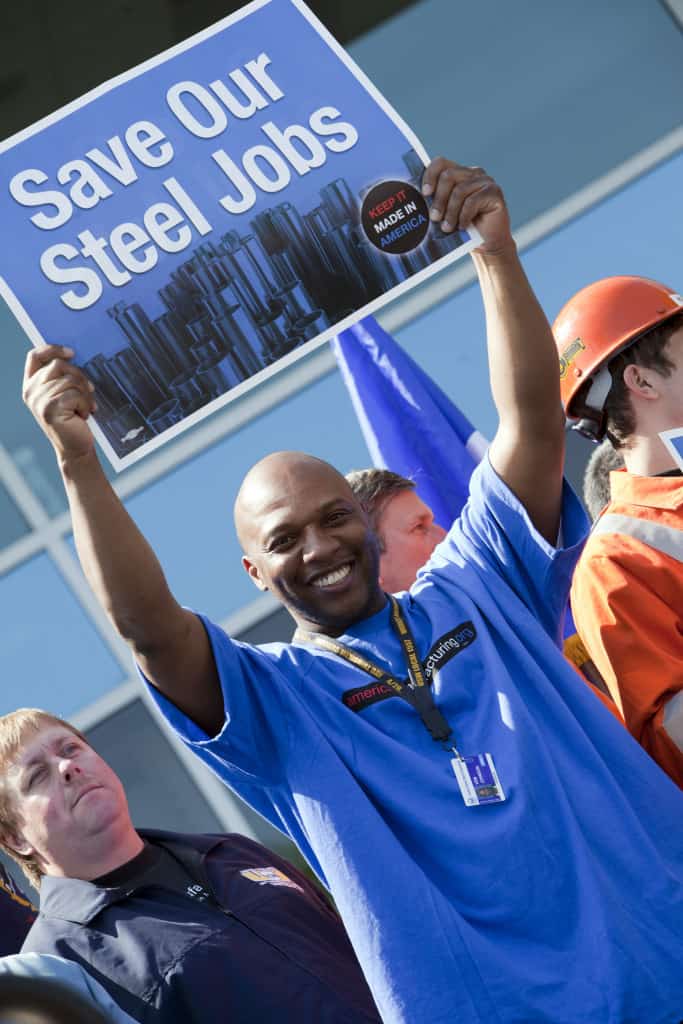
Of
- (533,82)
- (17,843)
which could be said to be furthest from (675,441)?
(533,82)

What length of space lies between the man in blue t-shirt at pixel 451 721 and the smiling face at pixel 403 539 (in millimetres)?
746

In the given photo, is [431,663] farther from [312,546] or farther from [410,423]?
[410,423]

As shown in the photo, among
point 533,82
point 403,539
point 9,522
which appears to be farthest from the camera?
point 533,82

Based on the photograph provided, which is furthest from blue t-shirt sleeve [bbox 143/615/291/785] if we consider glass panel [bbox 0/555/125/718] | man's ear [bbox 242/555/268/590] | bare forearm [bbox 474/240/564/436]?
glass panel [bbox 0/555/125/718]

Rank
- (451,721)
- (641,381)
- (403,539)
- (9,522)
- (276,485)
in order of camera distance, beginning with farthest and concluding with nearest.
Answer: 1. (9,522)
2. (403,539)
3. (641,381)
4. (276,485)
5. (451,721)

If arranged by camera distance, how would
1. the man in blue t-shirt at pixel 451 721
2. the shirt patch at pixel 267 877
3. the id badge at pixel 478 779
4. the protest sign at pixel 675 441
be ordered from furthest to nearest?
the protest sign at pixel 675 441 < the shirt patch at pixel 267 877 < the id badge at pixel 478 779 < the man in blue t-shirt at pixel 451 721

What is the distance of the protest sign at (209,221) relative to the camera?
2246 mm

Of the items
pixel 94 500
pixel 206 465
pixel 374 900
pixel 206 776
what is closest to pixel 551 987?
pixel 374 900

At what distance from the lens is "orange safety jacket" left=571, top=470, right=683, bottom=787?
8.51 ft

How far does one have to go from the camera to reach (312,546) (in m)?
2.42

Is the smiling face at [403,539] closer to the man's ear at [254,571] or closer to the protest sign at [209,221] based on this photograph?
the man's ear at [254,571]

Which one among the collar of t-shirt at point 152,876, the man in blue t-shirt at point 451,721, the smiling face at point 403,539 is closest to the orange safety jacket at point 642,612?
the man in blue t-shirt at point 451,721

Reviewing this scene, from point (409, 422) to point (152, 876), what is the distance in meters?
1.69

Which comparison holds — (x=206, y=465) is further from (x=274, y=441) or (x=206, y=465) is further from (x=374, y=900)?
(x=374, y=900)
